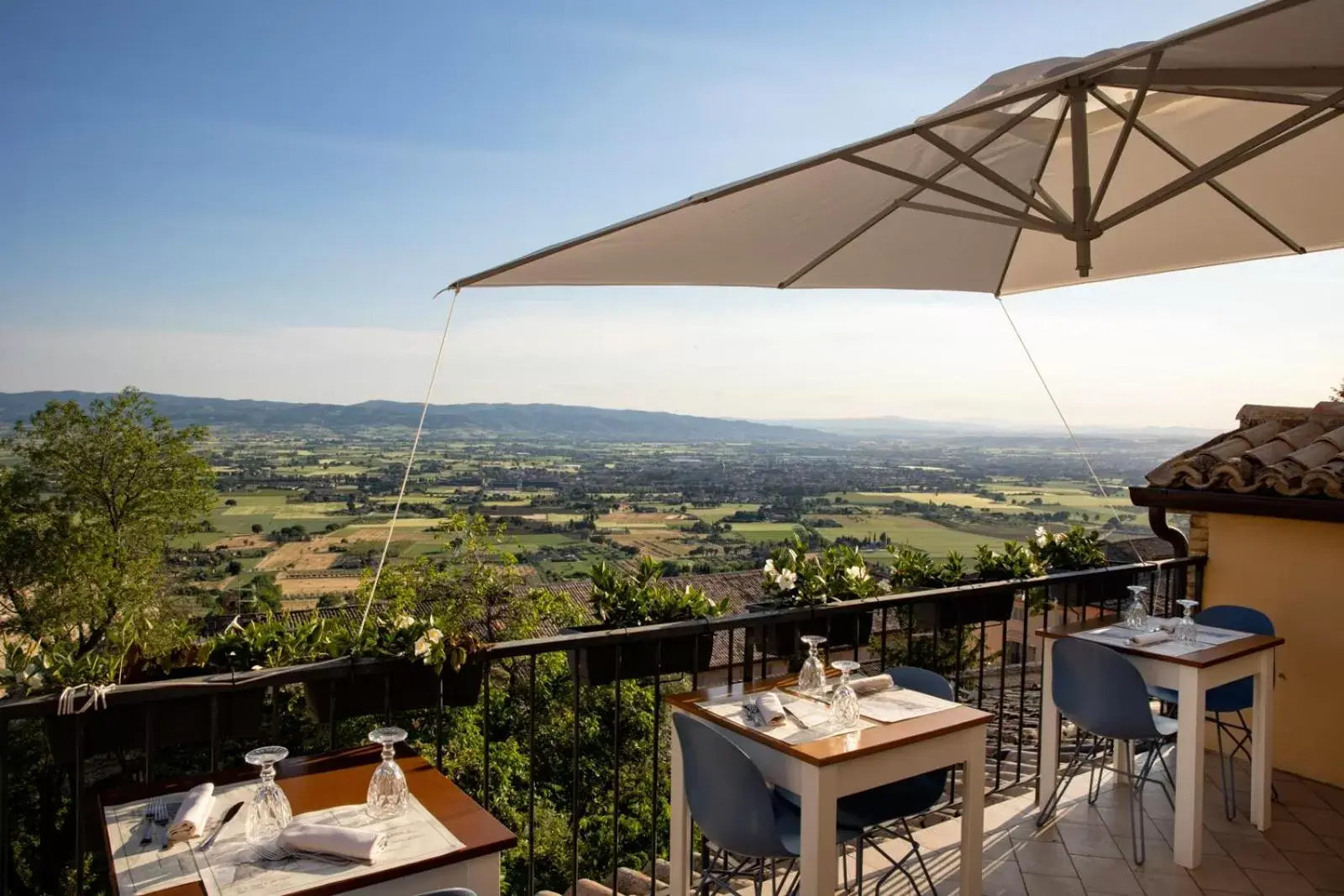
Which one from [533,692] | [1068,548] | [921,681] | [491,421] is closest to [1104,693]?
[921,681]

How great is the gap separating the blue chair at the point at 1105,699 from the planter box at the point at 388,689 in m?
2.61

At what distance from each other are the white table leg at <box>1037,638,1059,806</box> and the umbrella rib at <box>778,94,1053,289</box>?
2.09m

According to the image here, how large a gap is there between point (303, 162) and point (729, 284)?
36.7m

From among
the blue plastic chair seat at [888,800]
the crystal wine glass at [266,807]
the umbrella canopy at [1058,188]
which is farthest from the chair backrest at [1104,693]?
the crystal wine glass at [266,807]

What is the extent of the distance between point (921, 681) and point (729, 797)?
3.60 ft

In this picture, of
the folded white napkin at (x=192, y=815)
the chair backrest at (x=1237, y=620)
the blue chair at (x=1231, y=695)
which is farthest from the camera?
the chair backrest at (x=1237, y=620)

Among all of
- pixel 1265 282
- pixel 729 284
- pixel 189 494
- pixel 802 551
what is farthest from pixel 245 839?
pixel 189 494

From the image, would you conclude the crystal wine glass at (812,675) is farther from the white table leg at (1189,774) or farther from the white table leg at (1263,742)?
the white table leg at (1263,742)

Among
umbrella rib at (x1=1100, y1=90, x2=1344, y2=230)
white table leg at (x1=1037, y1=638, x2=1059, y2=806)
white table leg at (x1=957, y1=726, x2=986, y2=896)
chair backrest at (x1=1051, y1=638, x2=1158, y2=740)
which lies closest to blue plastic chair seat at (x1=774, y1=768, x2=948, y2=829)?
white table leg at (x1=957, y1=726, x2=986, y2=896)

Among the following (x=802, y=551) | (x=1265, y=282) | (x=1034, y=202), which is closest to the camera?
(x=1034, y=202)

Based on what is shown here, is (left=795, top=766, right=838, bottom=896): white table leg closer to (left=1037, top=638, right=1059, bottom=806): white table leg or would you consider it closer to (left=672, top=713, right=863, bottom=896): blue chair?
(left=672, top=713, right=863, bottom=896): blue chair

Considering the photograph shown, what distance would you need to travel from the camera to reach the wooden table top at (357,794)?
A: 175cm

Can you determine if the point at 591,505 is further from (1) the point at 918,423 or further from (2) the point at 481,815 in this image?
(2) the point at 481,815

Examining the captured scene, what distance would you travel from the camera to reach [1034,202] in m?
3.05
